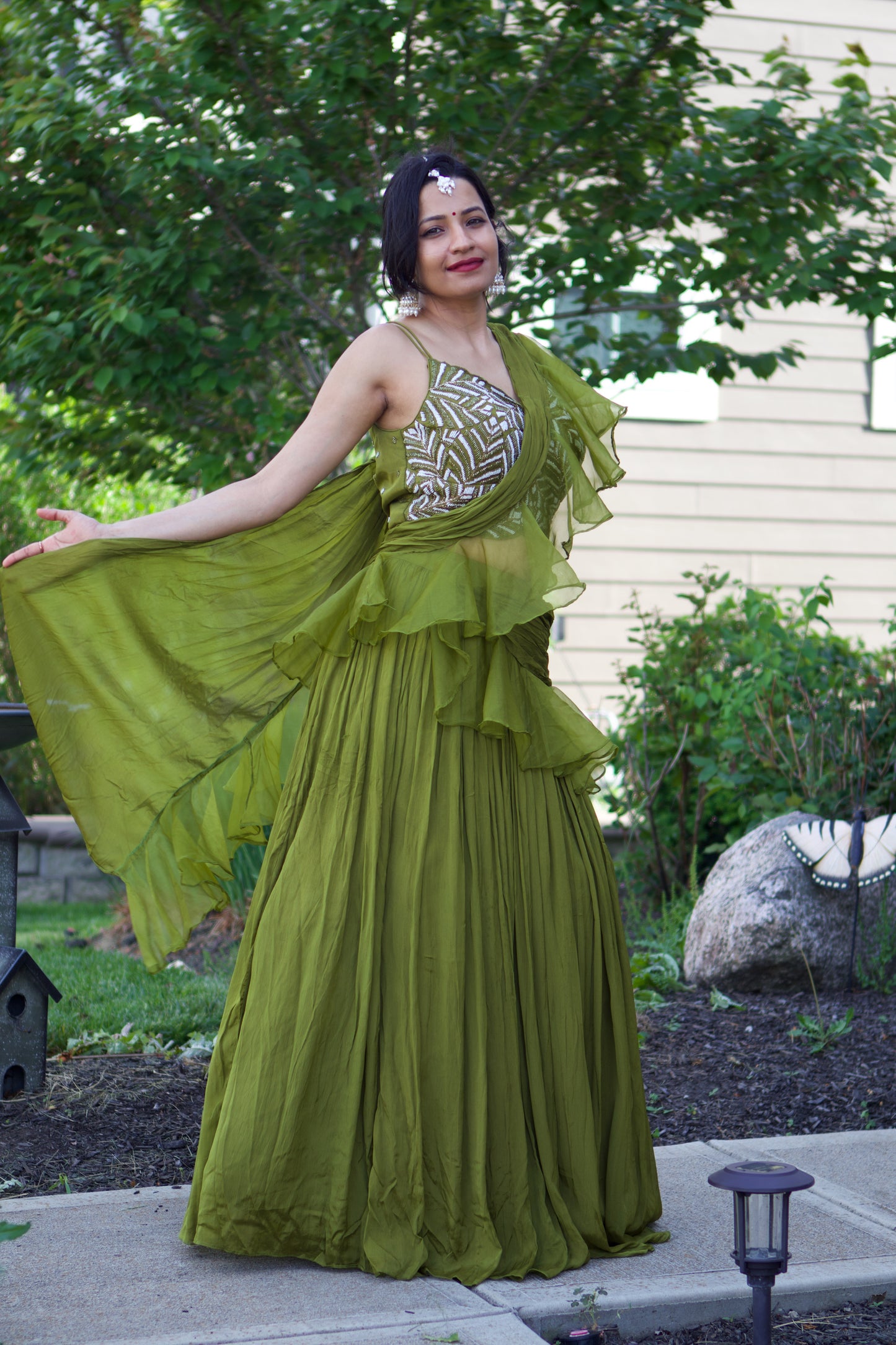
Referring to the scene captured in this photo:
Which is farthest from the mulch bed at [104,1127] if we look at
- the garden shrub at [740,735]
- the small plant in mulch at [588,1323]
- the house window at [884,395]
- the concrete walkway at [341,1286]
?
the house window at [884,395]

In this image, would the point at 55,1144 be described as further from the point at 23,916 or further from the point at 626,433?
the point at 626,433

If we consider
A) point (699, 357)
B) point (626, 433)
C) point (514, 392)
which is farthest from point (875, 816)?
point (626, 433)

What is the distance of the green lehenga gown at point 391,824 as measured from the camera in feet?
8.01

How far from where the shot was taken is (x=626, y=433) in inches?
399

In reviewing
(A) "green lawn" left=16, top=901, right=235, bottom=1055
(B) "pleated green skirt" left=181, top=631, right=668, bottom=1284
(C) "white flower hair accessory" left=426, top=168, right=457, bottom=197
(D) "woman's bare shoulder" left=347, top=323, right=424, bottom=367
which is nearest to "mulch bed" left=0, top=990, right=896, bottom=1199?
(A) "green lawn" left=16, top=901, right=235, bottom=1055

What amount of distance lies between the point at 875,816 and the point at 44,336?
12.2 ft

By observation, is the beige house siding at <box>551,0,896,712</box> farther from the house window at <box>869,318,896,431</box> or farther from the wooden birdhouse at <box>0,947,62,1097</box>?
the wooden birdhouse at <box>0,947,62,1097</box>

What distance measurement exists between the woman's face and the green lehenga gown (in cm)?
19

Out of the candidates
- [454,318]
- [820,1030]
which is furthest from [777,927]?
[454,318]

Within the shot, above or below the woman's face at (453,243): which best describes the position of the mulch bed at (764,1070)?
below

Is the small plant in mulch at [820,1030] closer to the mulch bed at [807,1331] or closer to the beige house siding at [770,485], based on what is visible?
the mulch bed at [807,1331]

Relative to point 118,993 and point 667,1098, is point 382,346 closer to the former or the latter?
point 667,1098

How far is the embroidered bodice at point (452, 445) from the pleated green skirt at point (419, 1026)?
29 cm

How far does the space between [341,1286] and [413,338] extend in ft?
6.01
